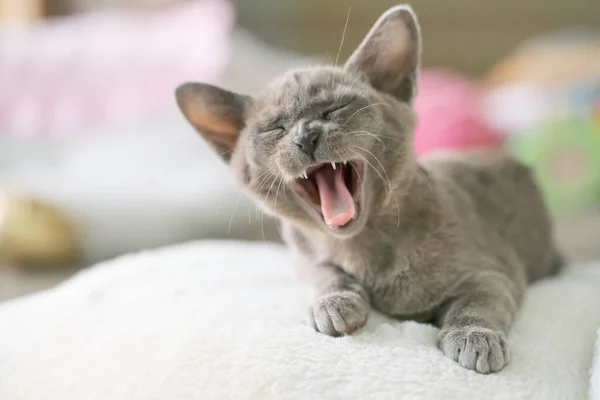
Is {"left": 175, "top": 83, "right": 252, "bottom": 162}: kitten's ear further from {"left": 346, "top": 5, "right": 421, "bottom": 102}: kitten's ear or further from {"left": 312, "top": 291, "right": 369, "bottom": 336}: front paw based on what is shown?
{"left": 312, "top": 291, "right": 369, "bottom": 336}: front paw

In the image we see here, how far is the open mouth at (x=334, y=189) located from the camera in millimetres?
863

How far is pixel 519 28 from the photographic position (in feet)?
9.78

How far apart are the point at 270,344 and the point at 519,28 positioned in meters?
2.67

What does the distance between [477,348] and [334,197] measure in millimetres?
286

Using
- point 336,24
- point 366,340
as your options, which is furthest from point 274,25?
point 366,340

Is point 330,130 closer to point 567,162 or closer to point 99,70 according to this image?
point 567,162

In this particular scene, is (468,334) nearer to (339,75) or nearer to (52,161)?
(339,75)

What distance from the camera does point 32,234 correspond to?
1.48 meters

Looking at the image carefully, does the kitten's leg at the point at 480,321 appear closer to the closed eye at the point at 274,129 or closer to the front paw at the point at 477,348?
the front paw at the point at 477,348

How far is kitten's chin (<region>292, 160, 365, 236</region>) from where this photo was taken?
0.86 meters

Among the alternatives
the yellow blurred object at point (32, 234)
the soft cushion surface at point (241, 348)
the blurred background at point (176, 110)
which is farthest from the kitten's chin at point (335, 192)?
the yellow blurred object at point (32, 234)

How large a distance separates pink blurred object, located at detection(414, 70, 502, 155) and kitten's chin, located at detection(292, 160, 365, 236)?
0.93 metres

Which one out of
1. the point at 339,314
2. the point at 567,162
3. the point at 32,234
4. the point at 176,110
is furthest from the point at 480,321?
the point at 176,110

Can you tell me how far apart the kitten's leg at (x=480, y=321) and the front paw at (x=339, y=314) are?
0.39ft
